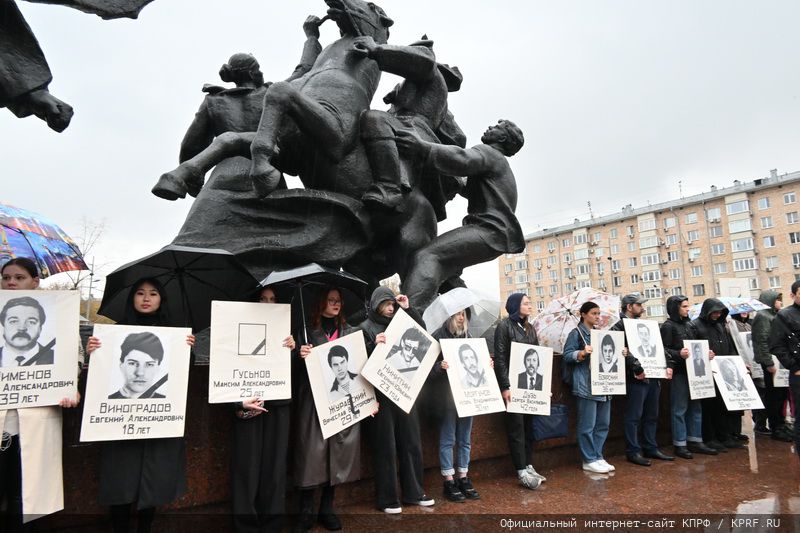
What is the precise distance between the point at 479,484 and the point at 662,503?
1440 millimetres

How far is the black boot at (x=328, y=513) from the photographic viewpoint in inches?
144

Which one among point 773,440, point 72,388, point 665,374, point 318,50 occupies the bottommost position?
point 773,440

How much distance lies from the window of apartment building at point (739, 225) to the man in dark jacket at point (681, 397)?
61.2 metres

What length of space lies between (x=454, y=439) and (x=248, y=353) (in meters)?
1.90

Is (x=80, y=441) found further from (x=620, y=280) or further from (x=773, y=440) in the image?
(x=620, y=280)

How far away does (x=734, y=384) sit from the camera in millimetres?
6383

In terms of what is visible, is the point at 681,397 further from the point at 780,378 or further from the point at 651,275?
the point at 651,275

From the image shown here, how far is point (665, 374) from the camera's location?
5.83 metres

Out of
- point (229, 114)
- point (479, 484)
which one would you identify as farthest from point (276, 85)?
point (479, 484)

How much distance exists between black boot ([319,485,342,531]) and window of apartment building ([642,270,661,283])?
225ft

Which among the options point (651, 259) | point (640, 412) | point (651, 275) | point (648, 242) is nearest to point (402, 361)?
point (640, 412)

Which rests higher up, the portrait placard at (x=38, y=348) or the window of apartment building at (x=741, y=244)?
the window of apartment building at (x=741, y=244)

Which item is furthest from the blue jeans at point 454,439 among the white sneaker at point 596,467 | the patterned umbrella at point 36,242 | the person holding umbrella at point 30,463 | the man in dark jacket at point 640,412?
the patterned umbrella at point 36,242

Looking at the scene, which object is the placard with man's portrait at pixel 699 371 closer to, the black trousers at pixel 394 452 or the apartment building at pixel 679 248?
the black trousers at pixel 394 452
